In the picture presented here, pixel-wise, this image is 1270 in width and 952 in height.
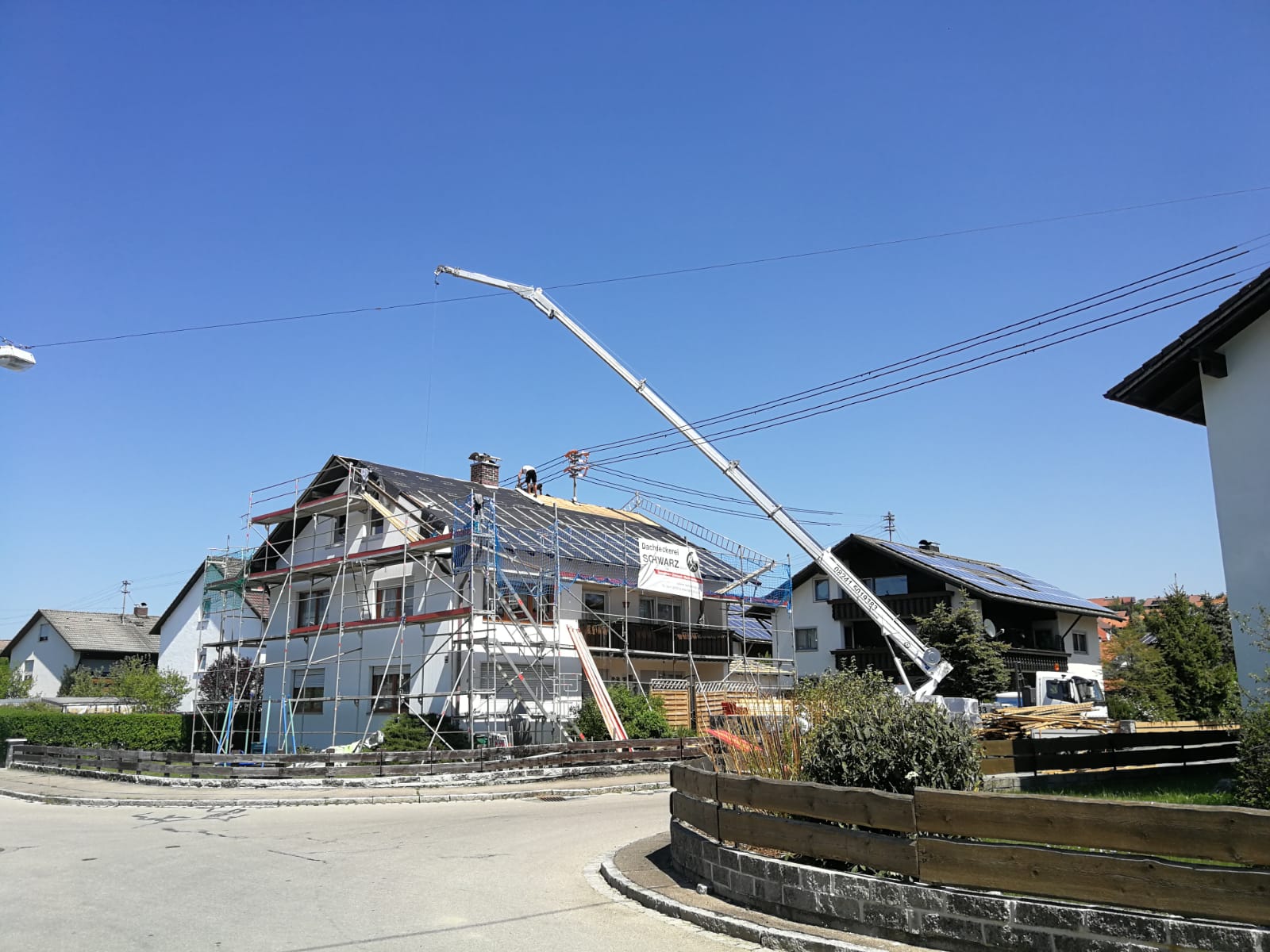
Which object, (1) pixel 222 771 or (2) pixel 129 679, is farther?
(2) pixel 129 679

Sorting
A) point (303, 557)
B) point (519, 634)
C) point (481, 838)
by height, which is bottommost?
point (481, 838)

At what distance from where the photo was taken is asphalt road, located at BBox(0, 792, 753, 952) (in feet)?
24.8

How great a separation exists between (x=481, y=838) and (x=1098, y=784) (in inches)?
366

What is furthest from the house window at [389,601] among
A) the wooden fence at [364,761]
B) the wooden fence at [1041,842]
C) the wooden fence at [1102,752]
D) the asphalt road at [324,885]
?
the wooden fence at [1041,842]

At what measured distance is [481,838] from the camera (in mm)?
13547

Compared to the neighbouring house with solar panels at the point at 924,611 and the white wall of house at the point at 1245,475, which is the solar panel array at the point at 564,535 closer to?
the neighbouring house with solar panels at the point at 924,611

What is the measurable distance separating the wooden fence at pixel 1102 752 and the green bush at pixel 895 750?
695 centimetres

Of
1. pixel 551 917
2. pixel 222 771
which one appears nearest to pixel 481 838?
pixel 551 917

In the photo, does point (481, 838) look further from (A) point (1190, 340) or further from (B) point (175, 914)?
(A) point (1190, 340)

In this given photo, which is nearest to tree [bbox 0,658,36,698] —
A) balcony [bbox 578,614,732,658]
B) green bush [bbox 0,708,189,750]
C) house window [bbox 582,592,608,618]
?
green bush [bbox 0,708,189,750]

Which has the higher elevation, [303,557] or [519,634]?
[303,557]

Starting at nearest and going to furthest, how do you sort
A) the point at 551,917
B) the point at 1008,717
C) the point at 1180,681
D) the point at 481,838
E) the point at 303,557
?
the point at 551,917 → the point at 481,838 → the point at 1008,717 → the point at 1180,681 → the point at 303,557

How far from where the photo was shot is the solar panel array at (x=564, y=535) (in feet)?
103

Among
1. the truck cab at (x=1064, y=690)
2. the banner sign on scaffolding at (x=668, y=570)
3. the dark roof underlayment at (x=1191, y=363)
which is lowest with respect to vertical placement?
the truck cab at (x=1064, y=690)
